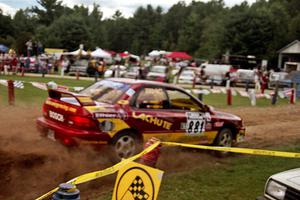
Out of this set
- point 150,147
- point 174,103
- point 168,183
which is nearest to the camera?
point 150,147

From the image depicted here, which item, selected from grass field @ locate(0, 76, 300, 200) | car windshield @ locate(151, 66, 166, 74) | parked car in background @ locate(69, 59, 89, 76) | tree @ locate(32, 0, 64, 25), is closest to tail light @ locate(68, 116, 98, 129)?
grass field @ locate(0, 76, 300, 200)

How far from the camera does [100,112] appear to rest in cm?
634

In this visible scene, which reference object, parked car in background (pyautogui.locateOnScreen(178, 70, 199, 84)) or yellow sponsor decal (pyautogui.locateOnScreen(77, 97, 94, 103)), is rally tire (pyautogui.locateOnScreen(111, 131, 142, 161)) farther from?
parked car in background (pyautogui.locateOnScreen(178, 70, 199, 84))

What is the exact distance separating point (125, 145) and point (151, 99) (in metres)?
1.02

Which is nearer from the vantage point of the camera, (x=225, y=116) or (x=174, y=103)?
(x=174, y=103)

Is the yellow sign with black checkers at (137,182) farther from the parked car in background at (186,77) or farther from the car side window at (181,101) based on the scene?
the parked car in background at (186,77)

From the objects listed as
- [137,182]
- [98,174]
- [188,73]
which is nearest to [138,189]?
[137,182]

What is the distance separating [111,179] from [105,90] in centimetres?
179

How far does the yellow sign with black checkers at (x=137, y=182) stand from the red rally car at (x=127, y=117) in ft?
8.25

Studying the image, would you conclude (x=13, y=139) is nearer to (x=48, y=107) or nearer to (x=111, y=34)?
(x=48, y=107)

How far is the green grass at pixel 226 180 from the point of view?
5434mm

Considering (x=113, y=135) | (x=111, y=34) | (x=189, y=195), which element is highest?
(x=111, y=34)

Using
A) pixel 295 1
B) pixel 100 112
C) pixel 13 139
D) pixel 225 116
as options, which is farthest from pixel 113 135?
pixel 295 1

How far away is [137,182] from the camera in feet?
12.5
